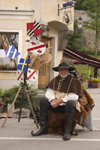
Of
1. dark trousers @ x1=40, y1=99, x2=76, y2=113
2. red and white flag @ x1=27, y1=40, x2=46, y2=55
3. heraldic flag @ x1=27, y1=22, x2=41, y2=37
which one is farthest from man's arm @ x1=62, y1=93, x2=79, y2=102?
heraldic flag @ x1=27, y1=22, x2=41, y2=37

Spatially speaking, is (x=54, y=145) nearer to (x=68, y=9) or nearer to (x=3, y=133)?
(x=3, y=133)

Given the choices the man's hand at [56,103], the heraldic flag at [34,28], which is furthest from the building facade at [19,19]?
the man's hand at [56,103]

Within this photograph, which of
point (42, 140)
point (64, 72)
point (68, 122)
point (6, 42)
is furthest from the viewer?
point (6, 42)

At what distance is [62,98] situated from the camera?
21.3 ft

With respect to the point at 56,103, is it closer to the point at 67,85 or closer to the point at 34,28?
the point at 67,85

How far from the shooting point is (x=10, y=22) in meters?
12.8

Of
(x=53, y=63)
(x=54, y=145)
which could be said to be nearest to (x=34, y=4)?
(x=53, y=63)

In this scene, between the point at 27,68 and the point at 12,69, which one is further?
the point at 12,69

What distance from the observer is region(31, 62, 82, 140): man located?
6297 mm

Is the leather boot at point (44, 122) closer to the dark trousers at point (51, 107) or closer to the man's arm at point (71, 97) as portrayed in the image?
the dark trousers at point (51, 107)

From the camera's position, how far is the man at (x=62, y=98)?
630cm

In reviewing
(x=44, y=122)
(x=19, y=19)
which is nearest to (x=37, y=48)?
(x=44, y=122)

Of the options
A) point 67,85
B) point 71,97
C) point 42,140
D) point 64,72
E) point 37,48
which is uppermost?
point 37,48

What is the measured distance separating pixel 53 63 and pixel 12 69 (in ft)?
8.76
